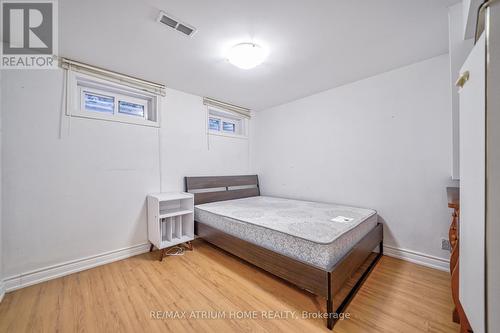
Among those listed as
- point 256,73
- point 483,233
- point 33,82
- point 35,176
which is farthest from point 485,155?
point 33,82

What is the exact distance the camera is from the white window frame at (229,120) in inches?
136

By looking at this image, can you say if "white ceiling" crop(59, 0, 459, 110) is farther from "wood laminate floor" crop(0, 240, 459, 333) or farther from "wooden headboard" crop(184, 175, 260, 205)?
"wood laminate floor" crop(0, 240, 459, 333)

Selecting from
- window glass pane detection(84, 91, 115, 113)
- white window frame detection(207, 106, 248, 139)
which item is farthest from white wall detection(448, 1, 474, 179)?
window glass pane detection(84, 91, 115, 113)

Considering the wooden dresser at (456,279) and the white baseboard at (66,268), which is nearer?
the wooden dresser at (456,279)

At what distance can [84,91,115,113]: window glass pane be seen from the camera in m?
2.31

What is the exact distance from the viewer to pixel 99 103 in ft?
7.83

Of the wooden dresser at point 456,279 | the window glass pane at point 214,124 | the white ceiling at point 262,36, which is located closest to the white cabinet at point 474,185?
the wooden dresser at point 456,279

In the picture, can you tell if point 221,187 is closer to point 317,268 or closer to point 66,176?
point 66,176

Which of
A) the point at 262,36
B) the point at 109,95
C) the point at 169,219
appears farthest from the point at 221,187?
the point at 262,36

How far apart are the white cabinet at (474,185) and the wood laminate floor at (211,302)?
33.8 inches

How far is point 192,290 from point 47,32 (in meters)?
2.70

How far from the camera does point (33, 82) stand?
1.89 meters

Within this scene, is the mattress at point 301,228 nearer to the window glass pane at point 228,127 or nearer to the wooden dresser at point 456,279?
the wooden dresser at point 456,279

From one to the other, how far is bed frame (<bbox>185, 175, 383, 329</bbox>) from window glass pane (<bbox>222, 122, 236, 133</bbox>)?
1.30 m
